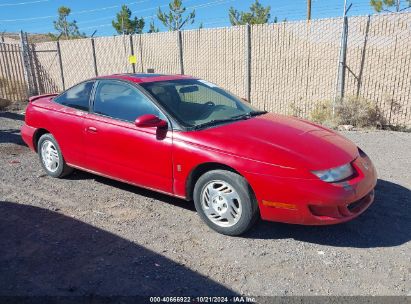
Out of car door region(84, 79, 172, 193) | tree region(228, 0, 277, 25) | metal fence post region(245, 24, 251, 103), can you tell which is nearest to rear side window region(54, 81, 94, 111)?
car door region(84, 79, 172, 193)

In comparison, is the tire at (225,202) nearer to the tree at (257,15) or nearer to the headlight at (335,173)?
the headlight at (335,173)

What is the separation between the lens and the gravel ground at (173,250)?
3049 mm

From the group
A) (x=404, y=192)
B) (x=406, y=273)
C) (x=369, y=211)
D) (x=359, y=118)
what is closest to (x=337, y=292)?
(x=406, y=273)

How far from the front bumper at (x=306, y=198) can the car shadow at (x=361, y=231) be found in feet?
1.04

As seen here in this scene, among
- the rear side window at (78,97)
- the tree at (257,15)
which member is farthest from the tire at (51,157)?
the tree at (257,15)

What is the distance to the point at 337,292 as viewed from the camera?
2.95 metres

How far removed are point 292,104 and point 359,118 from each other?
2.21 m

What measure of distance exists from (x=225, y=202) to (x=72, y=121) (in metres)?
2.46

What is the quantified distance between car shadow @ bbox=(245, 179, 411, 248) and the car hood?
2.47ft

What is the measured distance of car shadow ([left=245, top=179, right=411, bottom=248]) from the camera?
146 inches

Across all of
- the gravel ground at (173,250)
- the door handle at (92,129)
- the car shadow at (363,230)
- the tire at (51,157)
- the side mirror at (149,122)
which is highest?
the side mirror at (149,122)

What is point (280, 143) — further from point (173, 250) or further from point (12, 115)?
point (12, 115)

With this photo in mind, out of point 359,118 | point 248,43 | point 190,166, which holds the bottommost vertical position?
point 359,118

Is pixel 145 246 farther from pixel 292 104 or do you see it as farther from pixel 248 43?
pixel 248 43
